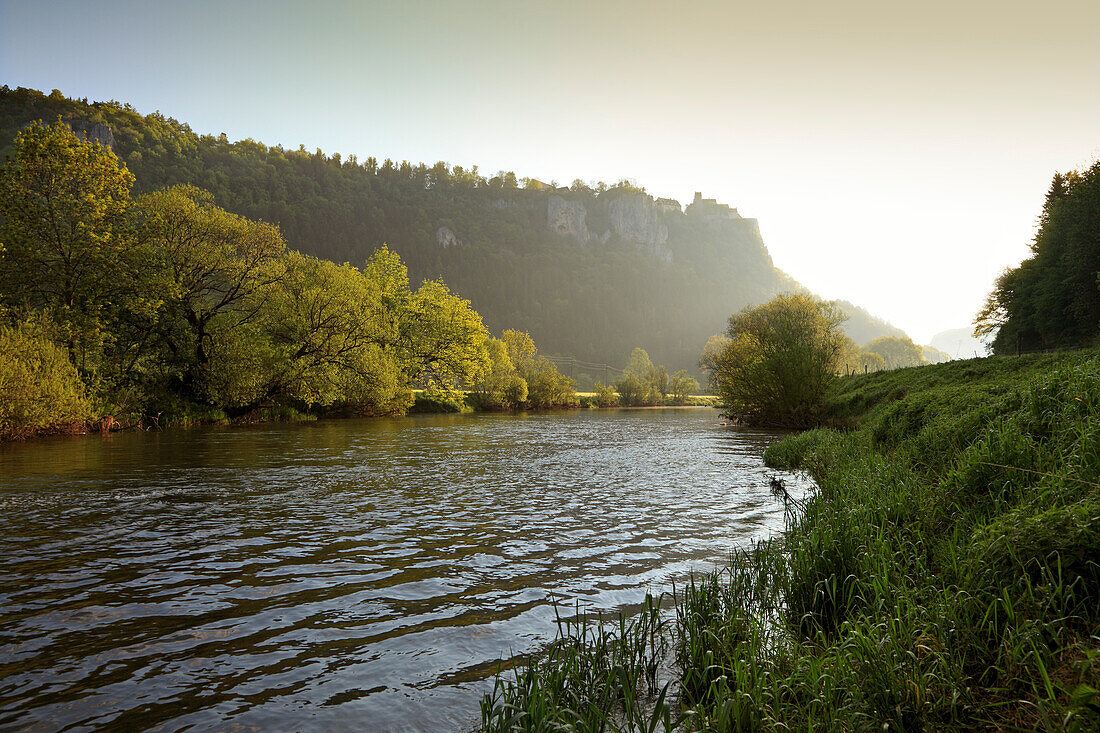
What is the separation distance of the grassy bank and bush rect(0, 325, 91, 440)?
28.6 m

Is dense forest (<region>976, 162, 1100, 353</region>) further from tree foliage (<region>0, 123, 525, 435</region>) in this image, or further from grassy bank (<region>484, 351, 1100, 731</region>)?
tree foliage (<region>0, 123, 525, 435</region>)

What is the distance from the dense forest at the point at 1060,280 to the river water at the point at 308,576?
132 ft

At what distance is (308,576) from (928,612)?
7.64m

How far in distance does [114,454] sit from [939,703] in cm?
2591

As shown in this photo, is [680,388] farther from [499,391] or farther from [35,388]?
[35,388]

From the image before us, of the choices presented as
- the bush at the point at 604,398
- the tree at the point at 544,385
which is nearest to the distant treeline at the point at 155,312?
the tree at the point at 544,385

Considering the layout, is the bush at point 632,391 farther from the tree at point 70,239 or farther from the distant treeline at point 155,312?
the tree at point 70,239

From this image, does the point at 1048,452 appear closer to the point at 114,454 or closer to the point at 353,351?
the point at 114,454

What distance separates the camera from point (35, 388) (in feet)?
79.4

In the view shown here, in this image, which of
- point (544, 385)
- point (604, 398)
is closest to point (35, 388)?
point (544, 385)

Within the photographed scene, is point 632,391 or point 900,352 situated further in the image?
point 900,352

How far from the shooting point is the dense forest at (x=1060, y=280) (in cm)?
4003

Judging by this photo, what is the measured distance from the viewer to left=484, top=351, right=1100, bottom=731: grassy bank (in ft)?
12.2

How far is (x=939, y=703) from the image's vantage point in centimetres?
359
